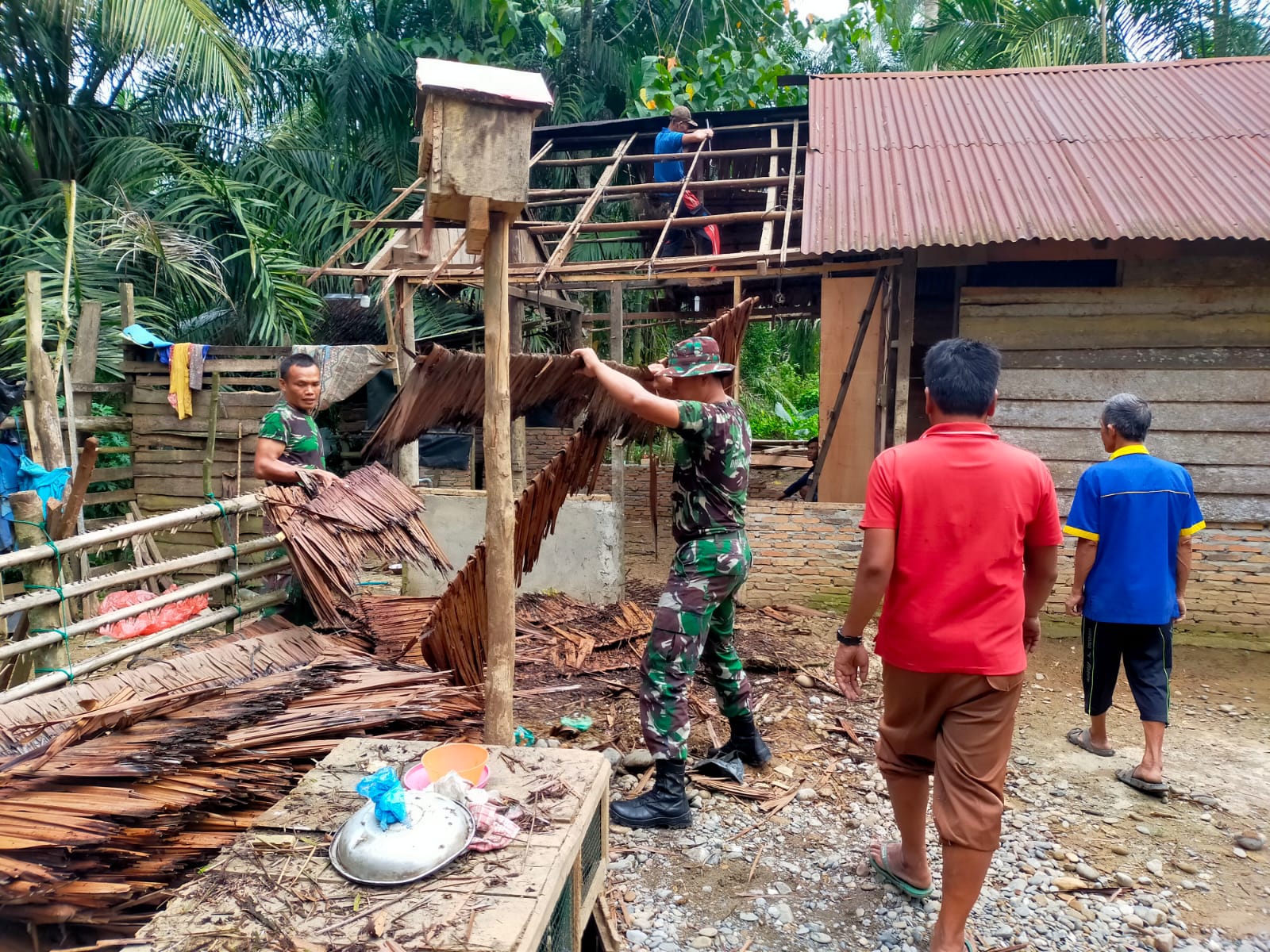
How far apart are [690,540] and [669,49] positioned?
520 inches

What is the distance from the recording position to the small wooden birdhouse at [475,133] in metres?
2.52

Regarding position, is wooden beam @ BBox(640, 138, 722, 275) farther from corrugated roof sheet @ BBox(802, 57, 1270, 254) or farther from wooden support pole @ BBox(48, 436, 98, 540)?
wooden support pole @ BBox(48, 436, 98, 540)

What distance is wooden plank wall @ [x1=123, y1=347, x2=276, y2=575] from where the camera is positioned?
8477mm

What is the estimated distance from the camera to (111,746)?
2.50 metres

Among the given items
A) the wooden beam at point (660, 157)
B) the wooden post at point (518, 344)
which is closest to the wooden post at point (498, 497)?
the wooden post at point (518, 344)

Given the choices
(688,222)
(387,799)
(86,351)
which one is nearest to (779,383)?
(688,222)

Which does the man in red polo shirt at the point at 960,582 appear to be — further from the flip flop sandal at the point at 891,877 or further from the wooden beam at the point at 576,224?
the wooden beam at the point at 576,224

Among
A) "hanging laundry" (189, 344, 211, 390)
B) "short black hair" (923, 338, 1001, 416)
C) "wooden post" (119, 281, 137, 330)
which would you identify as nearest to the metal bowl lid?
"short black hair" (923, 338, 1001, 416)

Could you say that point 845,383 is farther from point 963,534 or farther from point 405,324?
point 963,534

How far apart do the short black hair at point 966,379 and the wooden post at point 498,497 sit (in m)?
1.49

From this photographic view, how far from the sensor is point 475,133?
2562 millimetres

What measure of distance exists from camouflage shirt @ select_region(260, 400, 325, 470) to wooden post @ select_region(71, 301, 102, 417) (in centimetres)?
482

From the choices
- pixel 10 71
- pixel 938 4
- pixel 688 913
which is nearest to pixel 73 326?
pixel 10 71

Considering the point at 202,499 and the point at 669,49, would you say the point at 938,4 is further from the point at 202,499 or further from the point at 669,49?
the point at 202,499
